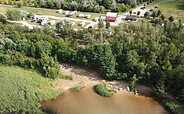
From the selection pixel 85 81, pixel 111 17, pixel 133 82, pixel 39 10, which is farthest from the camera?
pixel 39 10

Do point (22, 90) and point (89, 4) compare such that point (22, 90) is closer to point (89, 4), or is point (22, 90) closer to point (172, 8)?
point (89, 4)

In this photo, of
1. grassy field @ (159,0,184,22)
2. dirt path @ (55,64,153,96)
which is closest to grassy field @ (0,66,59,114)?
dirt path @ (55,64,153,96)

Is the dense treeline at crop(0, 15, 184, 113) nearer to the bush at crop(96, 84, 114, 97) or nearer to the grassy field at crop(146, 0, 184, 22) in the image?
the bush at crop(96, 84, 114, 97)

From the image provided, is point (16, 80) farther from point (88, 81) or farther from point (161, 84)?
point (161, 84)

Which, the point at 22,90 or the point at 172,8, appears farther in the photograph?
the point at 172,8

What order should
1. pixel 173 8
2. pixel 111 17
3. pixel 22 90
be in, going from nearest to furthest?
1. pixel 22 90
2. pixel 111 17
3. pixel 173 8

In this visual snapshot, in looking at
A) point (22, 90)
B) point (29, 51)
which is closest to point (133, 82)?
point (22, 90)
